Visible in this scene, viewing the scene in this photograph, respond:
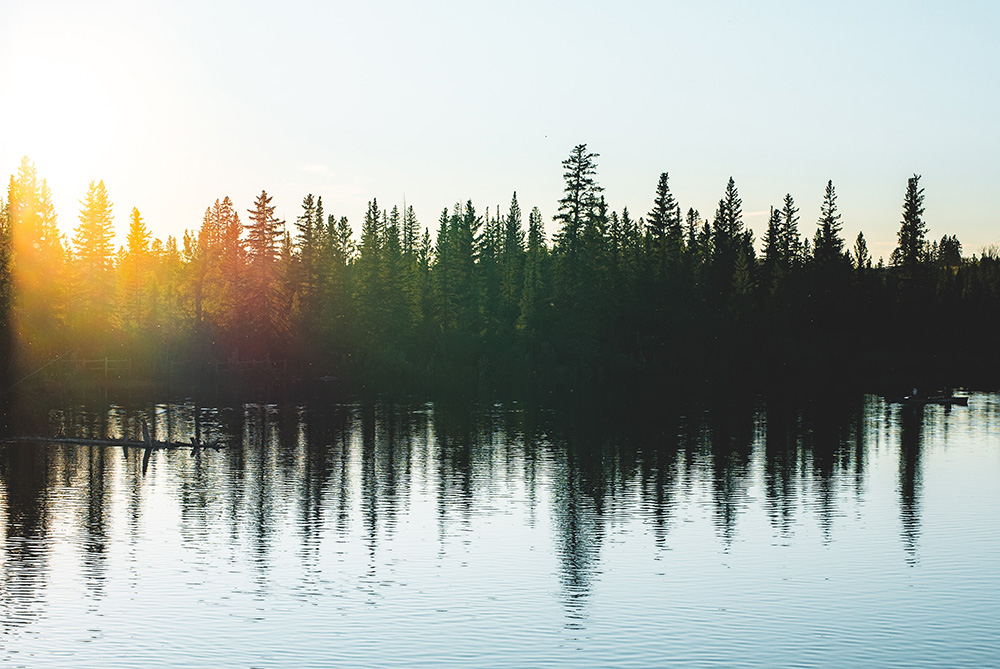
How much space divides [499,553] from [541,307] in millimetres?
96638

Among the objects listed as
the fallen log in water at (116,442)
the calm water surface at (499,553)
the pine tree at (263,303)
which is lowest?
the calm water surface at (499,553)

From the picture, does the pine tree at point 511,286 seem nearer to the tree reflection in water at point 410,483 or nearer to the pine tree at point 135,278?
the pine tree at point 135,278

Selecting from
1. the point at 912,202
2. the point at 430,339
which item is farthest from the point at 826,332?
the point at 430,339

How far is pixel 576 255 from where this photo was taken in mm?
134375

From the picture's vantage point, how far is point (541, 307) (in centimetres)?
13188

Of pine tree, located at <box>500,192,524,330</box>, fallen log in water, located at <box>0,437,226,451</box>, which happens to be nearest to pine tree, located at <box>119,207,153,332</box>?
pine tree, located at <box>500,192,524,330</box>

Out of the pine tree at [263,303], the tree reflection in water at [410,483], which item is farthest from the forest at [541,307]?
the tree reflection in water at [410,483]

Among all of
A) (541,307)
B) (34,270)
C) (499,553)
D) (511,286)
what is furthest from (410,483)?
(511,286)

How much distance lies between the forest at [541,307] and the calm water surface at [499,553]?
45490 mm

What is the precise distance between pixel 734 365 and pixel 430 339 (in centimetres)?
3692

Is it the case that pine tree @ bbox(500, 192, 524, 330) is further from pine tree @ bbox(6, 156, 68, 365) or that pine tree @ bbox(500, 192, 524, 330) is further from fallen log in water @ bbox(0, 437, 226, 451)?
fallen log in water @ bbox(0, 437, 226, 451)

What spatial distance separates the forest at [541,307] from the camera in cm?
11788

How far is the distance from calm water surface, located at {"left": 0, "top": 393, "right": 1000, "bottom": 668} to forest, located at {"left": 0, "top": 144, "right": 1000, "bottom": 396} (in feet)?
149

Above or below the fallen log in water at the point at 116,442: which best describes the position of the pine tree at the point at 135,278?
above
